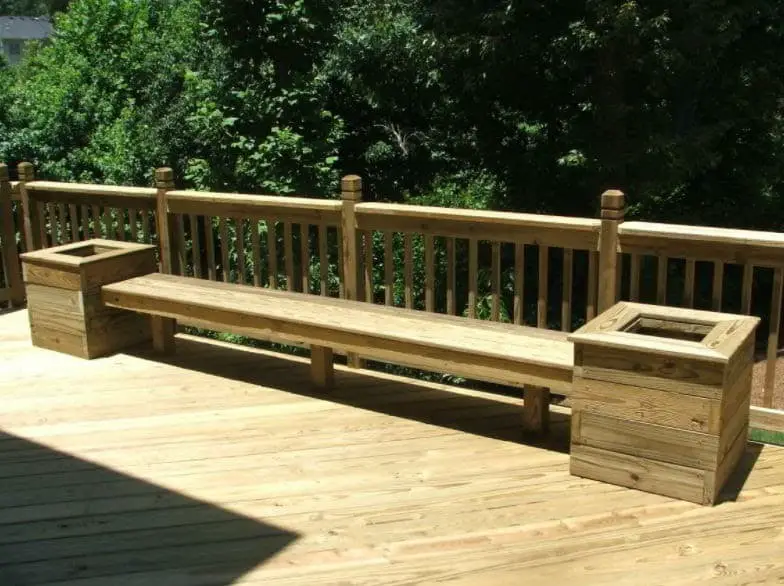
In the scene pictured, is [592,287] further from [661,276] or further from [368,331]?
[368,331]

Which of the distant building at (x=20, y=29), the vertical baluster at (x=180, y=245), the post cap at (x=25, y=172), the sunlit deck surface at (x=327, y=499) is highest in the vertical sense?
the distant building at (x=20, y=29)

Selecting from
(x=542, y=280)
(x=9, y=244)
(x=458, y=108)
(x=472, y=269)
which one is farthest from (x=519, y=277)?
(x=458, y=108)

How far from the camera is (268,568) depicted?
3000mm

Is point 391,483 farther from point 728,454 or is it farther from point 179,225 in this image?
point 179,225

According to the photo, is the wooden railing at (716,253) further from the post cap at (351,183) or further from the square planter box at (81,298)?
the square planter box at (81,298)

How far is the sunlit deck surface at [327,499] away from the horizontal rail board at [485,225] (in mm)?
853

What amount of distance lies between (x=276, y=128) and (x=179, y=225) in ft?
15.3

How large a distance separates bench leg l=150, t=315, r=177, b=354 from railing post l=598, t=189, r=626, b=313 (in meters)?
2.68

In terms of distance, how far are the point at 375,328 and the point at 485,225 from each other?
77 cm

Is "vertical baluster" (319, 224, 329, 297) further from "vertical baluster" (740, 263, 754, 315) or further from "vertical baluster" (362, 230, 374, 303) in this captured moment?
"vertical baluster" (740, 263, 754, 315)

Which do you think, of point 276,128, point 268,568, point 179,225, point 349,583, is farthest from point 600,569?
point 276,128

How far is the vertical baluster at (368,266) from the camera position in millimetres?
4961

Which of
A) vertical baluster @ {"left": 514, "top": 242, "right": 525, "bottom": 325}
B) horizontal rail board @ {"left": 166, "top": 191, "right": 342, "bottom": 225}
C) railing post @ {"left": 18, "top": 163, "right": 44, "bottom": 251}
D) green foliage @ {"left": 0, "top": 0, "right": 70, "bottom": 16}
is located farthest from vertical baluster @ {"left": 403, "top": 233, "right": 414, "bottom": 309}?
green foliage @ {"left": 0, "top": 0, "right": 70, "bottom": 16}

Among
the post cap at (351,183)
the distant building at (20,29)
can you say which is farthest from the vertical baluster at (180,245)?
the distant building at (20,29)
